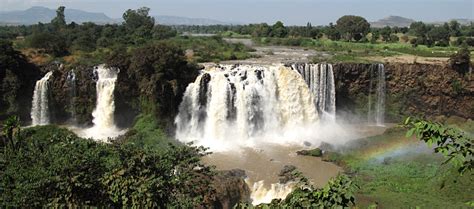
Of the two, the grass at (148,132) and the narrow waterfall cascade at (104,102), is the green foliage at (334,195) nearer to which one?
the grass at (148,132)

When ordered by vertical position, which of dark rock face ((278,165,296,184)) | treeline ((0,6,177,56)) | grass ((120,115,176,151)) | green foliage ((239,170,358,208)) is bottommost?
dark rock face ((278,165,296,184))

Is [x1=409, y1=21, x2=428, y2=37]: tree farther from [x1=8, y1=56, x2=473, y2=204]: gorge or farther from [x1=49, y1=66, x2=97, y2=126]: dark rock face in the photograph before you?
[x1=49, y1=66, x2=97, y2=126]: dark rock face

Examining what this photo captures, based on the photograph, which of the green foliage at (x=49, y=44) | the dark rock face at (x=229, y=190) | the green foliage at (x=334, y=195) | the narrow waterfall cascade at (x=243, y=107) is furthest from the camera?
the green foliage at (x=49, y=44)

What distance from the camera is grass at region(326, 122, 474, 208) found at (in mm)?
17266

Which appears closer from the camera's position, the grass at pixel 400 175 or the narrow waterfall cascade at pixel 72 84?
the grass at pixel 400 175

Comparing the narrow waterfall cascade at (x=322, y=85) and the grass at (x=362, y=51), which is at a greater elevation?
the grass at (x=362, y=51)

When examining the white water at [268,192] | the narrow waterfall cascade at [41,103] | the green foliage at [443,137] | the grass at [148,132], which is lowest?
the white water at [268,192]

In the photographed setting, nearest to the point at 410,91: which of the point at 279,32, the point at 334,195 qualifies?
the point at 334,195

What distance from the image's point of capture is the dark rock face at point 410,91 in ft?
99.2

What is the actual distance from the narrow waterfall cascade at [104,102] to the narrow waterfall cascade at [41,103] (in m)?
2.84

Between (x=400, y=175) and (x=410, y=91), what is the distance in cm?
1160

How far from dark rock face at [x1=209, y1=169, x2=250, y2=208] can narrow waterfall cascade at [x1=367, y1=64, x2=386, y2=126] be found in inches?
578

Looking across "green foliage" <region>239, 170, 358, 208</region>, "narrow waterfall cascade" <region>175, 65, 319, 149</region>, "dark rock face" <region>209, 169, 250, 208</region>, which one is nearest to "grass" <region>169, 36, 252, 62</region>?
"narrow waterfall cascade" <region>175, 65, 319, 149</region>

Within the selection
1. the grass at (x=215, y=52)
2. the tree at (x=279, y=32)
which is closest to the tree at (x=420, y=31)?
the tree at (x=279, y=32)
